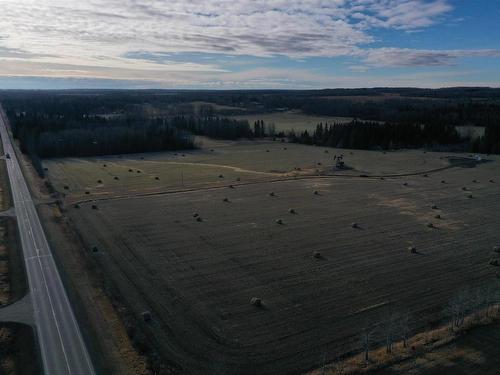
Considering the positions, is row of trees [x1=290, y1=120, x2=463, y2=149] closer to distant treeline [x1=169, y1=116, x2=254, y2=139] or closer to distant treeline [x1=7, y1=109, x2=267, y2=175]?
distant treeline [x1=169, y1=116, x2=254, y2=139]

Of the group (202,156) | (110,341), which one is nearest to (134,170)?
Result: (202,156)

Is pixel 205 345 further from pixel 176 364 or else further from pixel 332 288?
pixel 332 288

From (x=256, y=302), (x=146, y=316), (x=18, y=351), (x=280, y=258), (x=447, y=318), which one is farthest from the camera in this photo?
(x=280, y=258)

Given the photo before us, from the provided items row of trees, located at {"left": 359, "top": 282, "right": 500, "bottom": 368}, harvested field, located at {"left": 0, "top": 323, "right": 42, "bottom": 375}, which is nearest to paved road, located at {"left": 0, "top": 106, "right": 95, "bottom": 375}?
harvested field, located at {"left": 0, "top": 323, "right": 42, "bottom": 375}

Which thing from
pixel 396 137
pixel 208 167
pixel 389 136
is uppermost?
pixel 389 136

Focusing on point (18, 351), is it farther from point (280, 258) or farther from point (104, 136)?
point (104, 136)

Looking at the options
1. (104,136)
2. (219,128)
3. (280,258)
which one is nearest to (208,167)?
(104,136)
